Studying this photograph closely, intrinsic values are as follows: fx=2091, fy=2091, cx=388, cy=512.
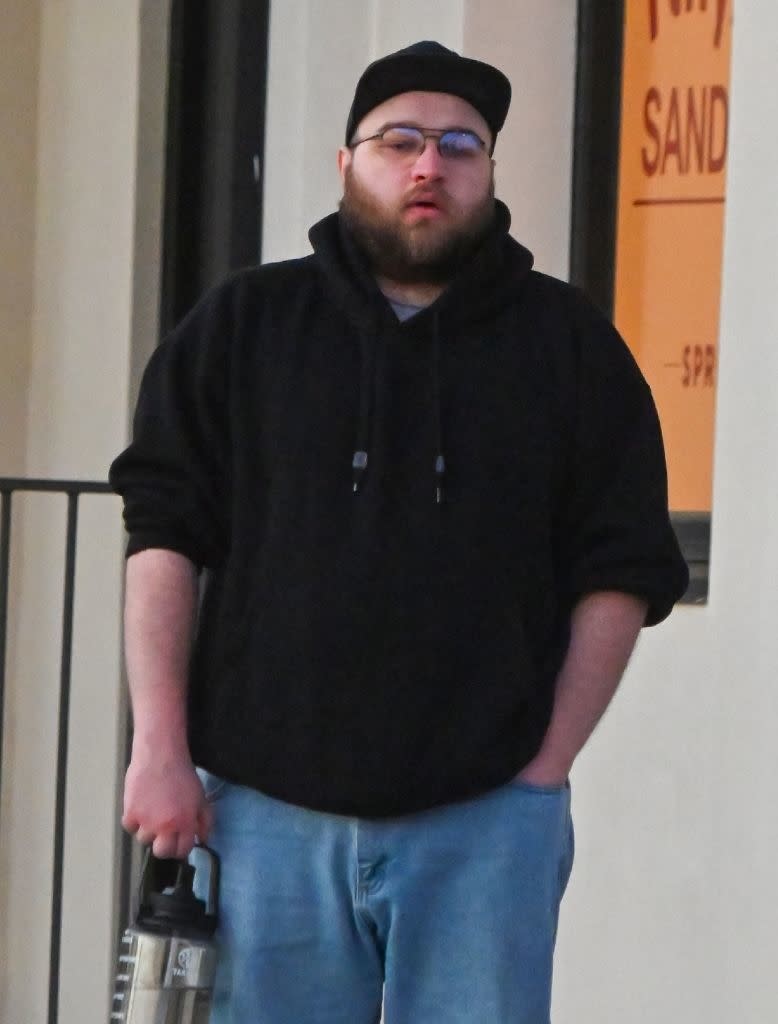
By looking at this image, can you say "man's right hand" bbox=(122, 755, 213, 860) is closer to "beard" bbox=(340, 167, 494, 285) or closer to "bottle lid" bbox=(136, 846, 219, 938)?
"bottle lid" bbox=(136, 846, 219, 938)

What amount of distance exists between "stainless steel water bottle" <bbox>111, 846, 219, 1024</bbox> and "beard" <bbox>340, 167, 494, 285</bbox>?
2.58 feet

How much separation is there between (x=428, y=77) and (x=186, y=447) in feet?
1.88

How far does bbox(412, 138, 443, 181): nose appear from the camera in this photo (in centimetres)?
267

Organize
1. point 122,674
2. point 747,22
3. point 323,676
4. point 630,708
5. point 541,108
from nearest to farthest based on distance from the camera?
point 323,676 → point 747,22 → point 630,708 → point 541,108 → point 122,674

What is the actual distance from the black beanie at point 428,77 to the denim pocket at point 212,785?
0.90 metres

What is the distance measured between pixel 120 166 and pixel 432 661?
364 centimetres

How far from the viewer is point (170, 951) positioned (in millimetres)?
2566

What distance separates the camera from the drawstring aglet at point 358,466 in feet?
8.57

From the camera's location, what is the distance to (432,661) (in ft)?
8.46

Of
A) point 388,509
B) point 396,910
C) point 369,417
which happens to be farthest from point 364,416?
point 396,910

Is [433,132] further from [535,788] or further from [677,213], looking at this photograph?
[677,213]

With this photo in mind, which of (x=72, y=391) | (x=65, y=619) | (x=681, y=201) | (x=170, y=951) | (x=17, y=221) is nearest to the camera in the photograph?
(x=170, y=951)

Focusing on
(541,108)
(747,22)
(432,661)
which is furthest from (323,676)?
(541,108)

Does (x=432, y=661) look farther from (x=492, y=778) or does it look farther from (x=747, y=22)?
(x=747, y=22)
